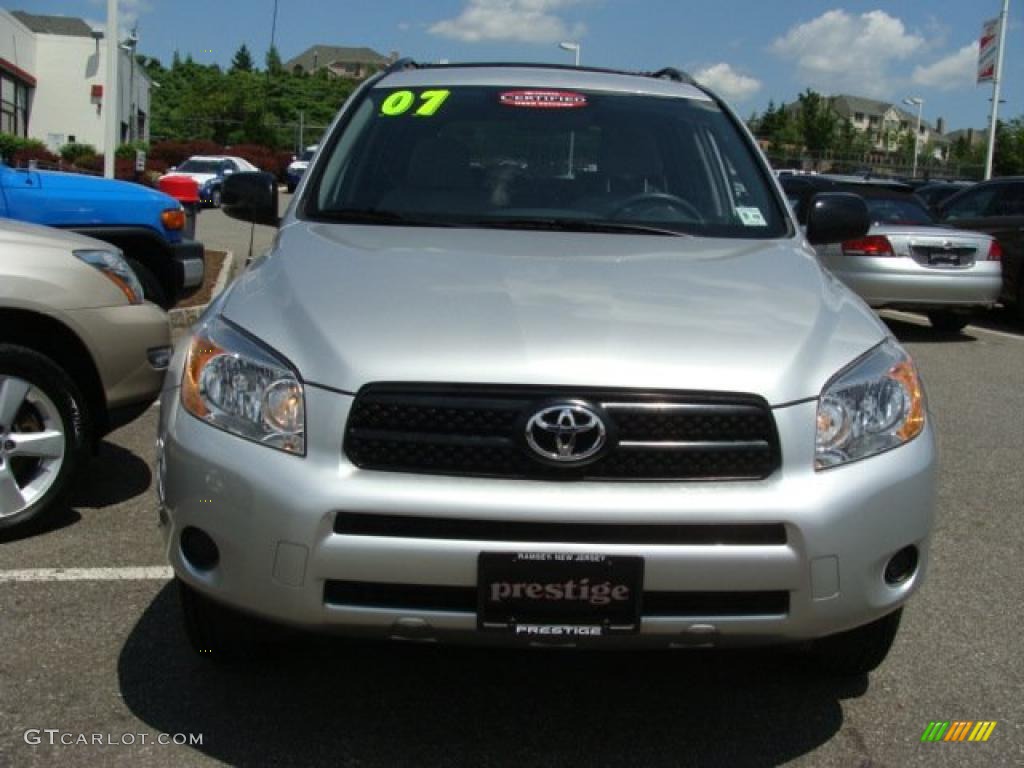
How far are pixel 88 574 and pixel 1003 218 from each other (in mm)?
10865

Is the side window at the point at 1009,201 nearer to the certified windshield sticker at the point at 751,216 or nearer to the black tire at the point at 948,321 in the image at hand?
the black tire at the point at 948,321

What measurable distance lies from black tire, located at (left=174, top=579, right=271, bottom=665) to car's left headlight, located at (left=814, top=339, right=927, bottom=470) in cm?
149

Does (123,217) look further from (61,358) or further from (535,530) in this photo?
(535,530)

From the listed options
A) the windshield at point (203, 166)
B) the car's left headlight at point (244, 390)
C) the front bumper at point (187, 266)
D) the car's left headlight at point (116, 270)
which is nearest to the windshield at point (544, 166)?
the car's left headlight at point (244, 390)

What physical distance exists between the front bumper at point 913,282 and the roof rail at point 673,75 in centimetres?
603

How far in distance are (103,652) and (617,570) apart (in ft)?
5.73

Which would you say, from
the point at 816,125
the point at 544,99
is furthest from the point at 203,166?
the point at 816,125

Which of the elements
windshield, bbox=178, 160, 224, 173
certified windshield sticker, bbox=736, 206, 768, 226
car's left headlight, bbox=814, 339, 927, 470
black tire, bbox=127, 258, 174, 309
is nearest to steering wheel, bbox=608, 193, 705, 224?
certified windshield sticker, bbox=736, 206, 768, 226

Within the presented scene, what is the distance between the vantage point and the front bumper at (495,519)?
2.53 m

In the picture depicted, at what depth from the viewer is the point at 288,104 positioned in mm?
91312

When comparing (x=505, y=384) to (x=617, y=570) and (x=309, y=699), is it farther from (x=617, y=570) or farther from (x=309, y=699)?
(x=309, y=699)

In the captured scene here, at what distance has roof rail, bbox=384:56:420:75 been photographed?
15.7 feet

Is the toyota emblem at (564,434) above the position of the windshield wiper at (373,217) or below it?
below

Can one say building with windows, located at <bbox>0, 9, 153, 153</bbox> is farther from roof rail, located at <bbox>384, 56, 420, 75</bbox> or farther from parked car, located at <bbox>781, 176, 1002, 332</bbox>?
roof rail, located at <bbox>384, 56, 420, 75</bbox>
